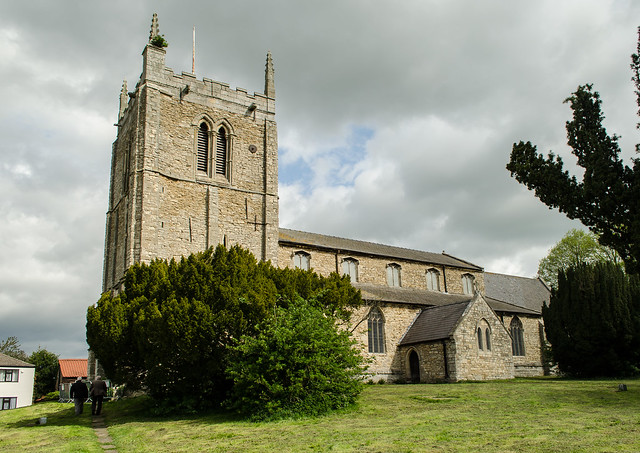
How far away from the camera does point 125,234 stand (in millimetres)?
25453

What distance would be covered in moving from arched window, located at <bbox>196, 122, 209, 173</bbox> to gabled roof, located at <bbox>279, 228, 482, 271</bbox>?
5856mm

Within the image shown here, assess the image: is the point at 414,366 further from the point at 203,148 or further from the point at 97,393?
the point at 203,148

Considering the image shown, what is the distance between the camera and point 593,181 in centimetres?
1512

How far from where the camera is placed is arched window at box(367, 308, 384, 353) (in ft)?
92.5

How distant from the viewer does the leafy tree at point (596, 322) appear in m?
26.3

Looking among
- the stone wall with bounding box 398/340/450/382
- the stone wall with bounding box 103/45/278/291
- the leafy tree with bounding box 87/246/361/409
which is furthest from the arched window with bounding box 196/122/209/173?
the stone wall with bounding box 398/340/450/382

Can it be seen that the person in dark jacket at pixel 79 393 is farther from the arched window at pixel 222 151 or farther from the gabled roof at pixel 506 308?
the gabled roof at pixel 506 308

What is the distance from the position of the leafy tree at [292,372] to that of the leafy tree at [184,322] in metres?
0.81

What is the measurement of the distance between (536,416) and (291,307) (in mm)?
7699

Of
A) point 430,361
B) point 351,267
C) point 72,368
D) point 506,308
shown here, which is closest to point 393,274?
point 351,267

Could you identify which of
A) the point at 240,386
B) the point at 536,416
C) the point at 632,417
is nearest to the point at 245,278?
the point at 240,386

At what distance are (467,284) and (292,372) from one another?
81.4ft

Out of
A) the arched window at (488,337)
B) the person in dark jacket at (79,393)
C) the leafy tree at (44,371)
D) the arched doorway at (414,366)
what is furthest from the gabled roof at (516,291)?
the leafy tree at (44,371)

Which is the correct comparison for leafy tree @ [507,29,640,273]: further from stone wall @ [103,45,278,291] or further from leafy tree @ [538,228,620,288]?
leafy tree @ [538,228,620,288]
